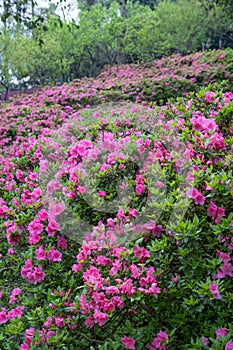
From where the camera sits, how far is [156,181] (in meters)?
2.16

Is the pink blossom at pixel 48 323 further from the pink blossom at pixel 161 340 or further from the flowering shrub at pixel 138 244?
the pink blossom at pixel 161 340

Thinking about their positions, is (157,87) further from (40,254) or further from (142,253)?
(142,253)

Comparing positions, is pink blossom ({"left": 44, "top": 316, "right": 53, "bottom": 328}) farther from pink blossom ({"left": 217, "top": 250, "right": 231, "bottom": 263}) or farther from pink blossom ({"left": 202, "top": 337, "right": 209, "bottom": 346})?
pink blossom ({"left": 217, "top": 250, "right": 231, "bottom": 263})

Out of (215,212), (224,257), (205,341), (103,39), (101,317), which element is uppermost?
(103,39)

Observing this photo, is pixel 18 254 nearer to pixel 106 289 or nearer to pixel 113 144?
pixel 113 144

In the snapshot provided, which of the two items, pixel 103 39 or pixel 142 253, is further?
pixel 103 39

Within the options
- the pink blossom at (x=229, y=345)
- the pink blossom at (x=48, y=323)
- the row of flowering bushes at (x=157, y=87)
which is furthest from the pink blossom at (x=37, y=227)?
the row of flowering bushes at (x=157, y=87)

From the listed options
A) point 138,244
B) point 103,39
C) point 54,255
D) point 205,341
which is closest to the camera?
point 205,341

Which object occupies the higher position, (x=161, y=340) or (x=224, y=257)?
(x=224, y=257)

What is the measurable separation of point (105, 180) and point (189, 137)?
0.53 metres

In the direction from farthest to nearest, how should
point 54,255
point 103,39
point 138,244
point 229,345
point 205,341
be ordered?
point 103,39
point 54,255
point 138,244
point 205,341
point 229,345

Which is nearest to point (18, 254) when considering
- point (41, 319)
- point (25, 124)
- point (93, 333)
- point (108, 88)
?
point (41, 319)

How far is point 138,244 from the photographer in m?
2.02

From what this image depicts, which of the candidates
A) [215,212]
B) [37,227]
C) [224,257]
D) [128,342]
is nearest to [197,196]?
[215,212]
